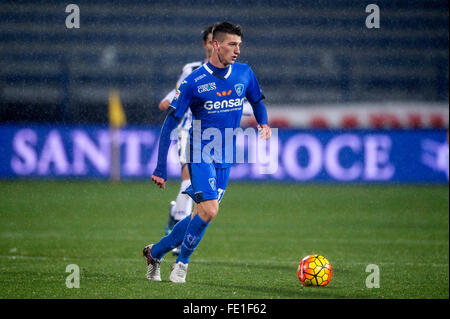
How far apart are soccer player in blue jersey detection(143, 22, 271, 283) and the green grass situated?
1.17 ft

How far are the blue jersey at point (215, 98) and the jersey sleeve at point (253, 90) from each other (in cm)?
8

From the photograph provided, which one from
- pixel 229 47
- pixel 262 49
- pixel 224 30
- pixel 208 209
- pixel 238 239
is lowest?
pixel 238 239

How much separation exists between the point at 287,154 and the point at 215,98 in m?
10.3

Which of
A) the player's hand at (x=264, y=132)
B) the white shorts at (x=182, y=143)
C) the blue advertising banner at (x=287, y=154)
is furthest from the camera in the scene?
the blue advertising banner at (x=287, y=154)

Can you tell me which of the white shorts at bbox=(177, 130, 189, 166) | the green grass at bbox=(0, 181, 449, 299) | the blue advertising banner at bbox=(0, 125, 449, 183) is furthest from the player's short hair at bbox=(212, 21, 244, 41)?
the blue advertising banner at bbox=(0, 125, 449, 183)

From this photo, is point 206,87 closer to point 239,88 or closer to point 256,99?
point 239,88

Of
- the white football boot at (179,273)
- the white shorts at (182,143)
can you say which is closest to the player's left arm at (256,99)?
the white football boot at (179,273)

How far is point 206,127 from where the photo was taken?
578 cm

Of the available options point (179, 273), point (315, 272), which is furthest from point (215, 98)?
point (315, 272)

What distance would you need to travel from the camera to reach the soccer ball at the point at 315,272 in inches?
227

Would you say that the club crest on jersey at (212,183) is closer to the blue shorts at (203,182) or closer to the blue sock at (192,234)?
the blue shorts at (203,182)

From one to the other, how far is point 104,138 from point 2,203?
3.83m

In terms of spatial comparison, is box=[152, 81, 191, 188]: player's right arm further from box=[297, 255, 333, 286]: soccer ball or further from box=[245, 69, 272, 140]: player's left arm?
box=[297, 255, 333, 286]: soccer ball

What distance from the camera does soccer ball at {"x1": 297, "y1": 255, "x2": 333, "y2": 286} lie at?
576 cm
